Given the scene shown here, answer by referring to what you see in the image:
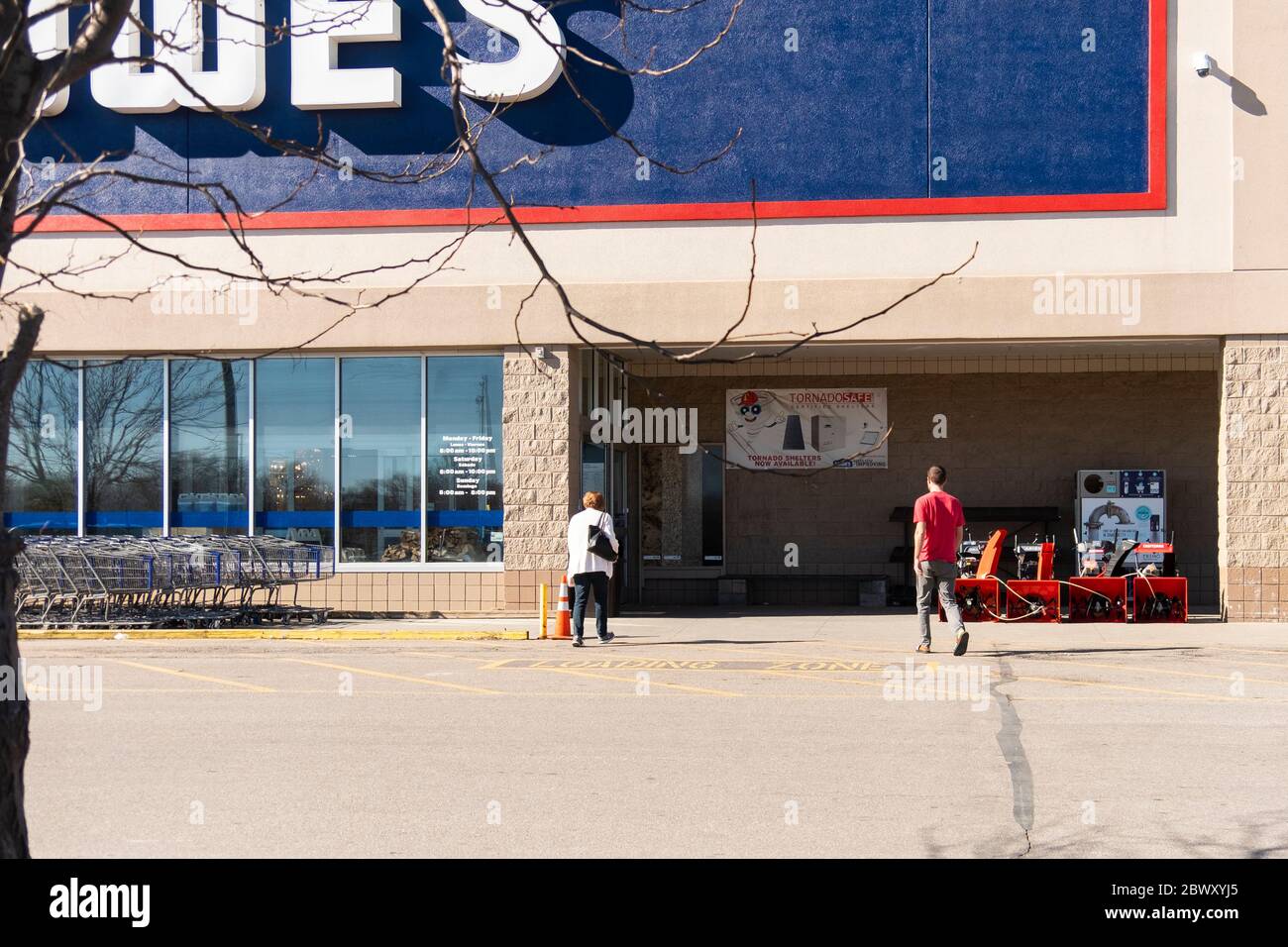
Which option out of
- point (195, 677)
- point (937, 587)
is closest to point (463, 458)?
point (195, 677)

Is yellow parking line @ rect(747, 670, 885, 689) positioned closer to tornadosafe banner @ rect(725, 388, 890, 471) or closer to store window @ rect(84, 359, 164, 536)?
tornadosafe banner @ rect(725, 388, 890, 471)

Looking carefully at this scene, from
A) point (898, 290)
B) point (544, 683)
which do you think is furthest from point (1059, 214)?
point (544, 683)

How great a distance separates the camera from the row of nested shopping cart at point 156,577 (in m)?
19.1

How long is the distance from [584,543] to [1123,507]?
11596 millimetres

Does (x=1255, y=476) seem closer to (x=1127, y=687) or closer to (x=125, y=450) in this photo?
(x=1127, y=687)

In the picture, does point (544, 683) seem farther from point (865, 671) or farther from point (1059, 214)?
point (1059, 214)

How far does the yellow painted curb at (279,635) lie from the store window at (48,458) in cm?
333

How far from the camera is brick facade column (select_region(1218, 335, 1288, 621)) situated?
1939cm

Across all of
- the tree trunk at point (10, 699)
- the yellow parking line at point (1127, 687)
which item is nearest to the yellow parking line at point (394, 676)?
the yellow parking line at point (1127, 687)

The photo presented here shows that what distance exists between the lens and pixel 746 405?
25.3 m

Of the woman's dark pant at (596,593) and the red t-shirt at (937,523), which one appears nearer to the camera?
the red t-shirt at (937,523)

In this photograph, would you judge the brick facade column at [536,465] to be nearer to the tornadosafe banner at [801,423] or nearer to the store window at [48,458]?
the tornadosafe banner at [801,423]

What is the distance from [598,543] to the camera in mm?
16625
